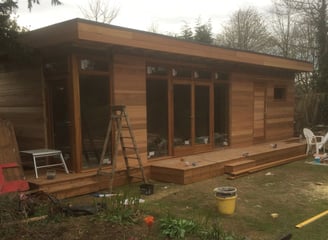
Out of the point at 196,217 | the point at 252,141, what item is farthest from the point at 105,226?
the point at 252,141

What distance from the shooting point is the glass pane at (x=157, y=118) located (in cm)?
720

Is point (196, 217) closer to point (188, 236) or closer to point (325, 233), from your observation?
point (188, 236)

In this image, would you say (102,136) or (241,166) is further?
(241,166)

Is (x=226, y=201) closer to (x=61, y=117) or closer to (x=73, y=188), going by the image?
(x=73, y=188)

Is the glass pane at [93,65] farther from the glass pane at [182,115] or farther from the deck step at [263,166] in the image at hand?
the deck step at [263,166]

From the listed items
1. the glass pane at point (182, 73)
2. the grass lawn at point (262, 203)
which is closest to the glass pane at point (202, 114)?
the glass pane at point (182, 73)

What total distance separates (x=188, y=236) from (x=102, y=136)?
3.38 metres

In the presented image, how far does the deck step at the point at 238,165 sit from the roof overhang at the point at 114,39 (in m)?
2.44

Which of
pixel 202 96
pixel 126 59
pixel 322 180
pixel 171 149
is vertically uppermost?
pixel 126 59

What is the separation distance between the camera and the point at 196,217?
448 centimetres

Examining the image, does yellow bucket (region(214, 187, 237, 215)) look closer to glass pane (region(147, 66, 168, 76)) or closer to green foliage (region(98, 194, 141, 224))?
green foliage (region(98, 194, 141, 224))

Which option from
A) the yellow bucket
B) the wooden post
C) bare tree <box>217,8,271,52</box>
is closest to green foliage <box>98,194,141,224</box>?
the yellow bucket

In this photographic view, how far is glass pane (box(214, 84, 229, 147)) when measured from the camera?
8.80 metres

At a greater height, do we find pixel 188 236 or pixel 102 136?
pixel 102 136
